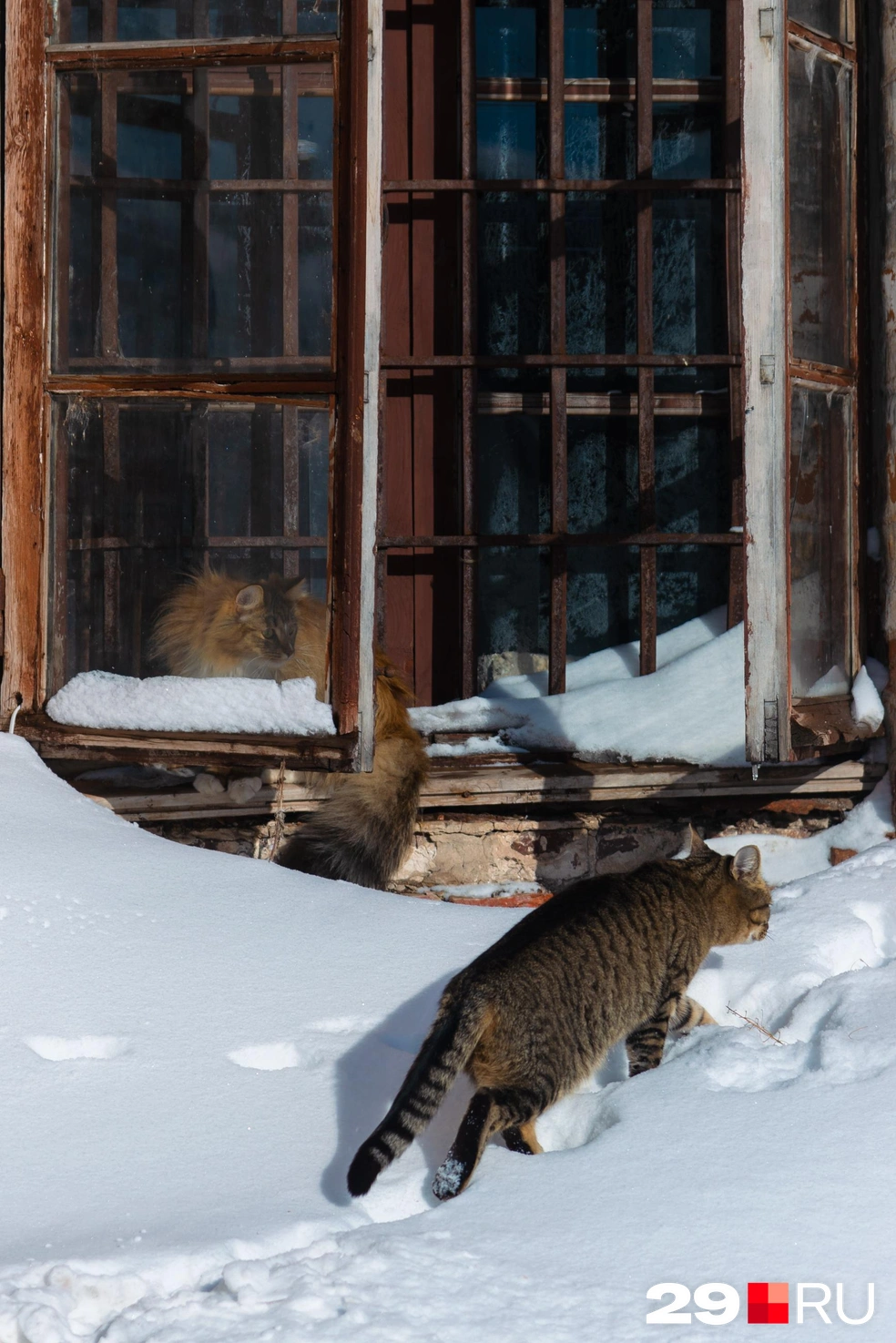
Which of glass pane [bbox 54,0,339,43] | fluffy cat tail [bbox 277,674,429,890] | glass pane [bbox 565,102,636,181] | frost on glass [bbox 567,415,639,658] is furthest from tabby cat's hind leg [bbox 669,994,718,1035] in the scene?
glass pane [bbox 565,102,636,181]

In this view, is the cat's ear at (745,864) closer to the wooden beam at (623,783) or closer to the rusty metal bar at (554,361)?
the wooden beam at (623,783)

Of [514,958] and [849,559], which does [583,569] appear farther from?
[514,958]

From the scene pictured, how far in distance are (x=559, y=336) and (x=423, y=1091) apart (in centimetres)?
328

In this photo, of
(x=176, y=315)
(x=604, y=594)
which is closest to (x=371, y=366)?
(x=176, y=315)

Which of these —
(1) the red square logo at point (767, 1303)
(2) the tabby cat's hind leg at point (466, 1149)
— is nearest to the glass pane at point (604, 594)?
(2) the tabby cat's hind leg at point (466, 1149)

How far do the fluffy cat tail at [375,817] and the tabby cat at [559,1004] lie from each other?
3.37 ft

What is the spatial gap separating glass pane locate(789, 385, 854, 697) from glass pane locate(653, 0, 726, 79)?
5.97 ft

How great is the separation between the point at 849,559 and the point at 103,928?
244 cm

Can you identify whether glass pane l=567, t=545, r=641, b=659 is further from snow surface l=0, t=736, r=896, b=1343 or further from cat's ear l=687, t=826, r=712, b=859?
snow surface l=0, t=736, r=896, b=1343

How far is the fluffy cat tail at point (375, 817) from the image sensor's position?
3.80m

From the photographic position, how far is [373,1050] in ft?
8.21

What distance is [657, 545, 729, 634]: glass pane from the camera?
4996 millimetres

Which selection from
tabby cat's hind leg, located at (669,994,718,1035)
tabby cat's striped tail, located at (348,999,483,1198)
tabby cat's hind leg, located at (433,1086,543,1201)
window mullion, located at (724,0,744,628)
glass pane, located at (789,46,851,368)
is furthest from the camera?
window mullion, located at (724,0,744,628)

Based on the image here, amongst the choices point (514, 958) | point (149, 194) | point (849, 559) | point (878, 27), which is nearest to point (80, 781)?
point (149, 194)
